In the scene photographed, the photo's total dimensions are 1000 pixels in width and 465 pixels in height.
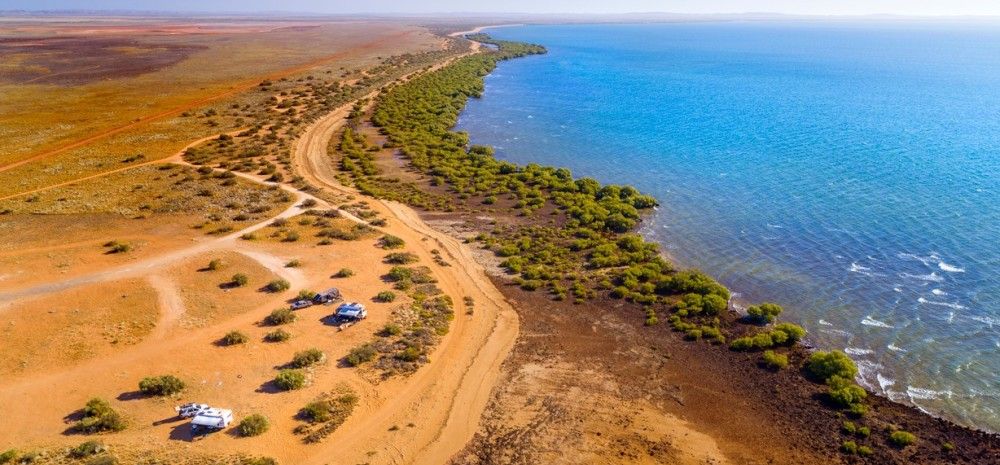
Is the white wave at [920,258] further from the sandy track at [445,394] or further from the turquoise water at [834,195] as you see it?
the sandy track at [445,394]

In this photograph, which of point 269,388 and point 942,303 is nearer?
point 269,388

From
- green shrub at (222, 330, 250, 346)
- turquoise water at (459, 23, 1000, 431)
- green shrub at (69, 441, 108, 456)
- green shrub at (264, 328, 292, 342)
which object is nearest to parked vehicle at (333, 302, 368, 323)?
green shrub at (264, 328, 292, 342)

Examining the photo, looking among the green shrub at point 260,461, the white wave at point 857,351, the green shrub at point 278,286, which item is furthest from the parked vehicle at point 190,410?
the white wave at point 857,351

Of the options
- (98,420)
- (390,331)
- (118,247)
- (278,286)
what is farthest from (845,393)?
(118,247)

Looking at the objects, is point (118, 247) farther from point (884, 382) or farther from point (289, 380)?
point (884, 382)

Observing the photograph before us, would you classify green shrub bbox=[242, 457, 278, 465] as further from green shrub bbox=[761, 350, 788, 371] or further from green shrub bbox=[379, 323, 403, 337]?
green shrub bbox=[761, 350, 788, 371]
